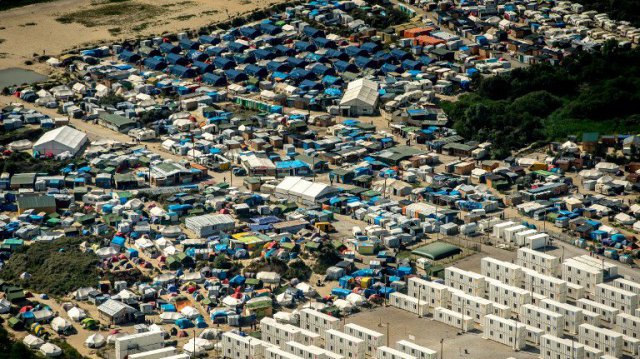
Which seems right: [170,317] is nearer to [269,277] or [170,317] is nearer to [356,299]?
[269,277]

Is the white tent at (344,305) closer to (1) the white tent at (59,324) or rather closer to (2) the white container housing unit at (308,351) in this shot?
(2) the white container housing unit at (308,351)

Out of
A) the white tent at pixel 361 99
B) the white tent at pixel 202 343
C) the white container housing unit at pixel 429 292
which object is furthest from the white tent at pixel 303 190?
the white tent at pixel 202 343

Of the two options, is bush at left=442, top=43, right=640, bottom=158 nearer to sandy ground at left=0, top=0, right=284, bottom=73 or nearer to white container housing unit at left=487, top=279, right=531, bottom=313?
white container housing unit at left=487, top=279, right=531, bottom=313

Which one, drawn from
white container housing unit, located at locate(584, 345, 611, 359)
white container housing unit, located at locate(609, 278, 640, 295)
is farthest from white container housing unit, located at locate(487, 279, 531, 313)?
white container housing unit, located at locate(584, 345, 611, 359)

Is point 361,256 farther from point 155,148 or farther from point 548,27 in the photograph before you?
point 548,27

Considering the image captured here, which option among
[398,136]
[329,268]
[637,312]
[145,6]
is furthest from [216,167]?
[145,6]

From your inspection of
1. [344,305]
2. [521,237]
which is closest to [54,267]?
[344,305]
